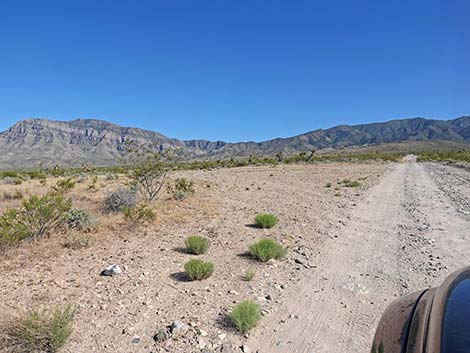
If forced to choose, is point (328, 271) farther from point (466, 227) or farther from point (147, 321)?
point (466, 227)

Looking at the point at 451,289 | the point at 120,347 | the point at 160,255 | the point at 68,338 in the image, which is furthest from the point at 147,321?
the point at 451,289

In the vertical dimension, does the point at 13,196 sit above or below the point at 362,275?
above

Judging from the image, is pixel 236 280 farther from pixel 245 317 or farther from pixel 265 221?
pixel 265 221

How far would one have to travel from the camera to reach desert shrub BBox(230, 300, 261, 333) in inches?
182

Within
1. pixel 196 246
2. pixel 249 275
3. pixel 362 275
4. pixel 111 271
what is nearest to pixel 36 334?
pixel 111 271

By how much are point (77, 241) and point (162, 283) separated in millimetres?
3112

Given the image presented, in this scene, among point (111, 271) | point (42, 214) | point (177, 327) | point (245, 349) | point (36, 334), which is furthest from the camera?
point (42, 214)

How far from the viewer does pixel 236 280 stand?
6.30 metres

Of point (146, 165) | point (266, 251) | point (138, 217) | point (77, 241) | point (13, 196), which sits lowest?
point (266, 251)

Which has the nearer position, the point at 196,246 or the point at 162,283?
the point at 162,283

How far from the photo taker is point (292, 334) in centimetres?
454

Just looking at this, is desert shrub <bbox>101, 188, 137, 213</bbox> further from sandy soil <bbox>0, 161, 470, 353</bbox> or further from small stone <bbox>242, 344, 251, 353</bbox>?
small stone <bbox>242, 344, 251, 353</bbox>

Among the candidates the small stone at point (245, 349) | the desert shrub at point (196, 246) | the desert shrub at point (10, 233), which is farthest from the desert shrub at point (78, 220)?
the small stone at point (245, 349)

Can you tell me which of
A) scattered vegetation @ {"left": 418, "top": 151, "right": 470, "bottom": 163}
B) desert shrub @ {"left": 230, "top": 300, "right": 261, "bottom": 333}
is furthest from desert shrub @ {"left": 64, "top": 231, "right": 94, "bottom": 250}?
scattered vegetation @ {"left": 418, "top": 151, "right": 470, "bottom": 163}
